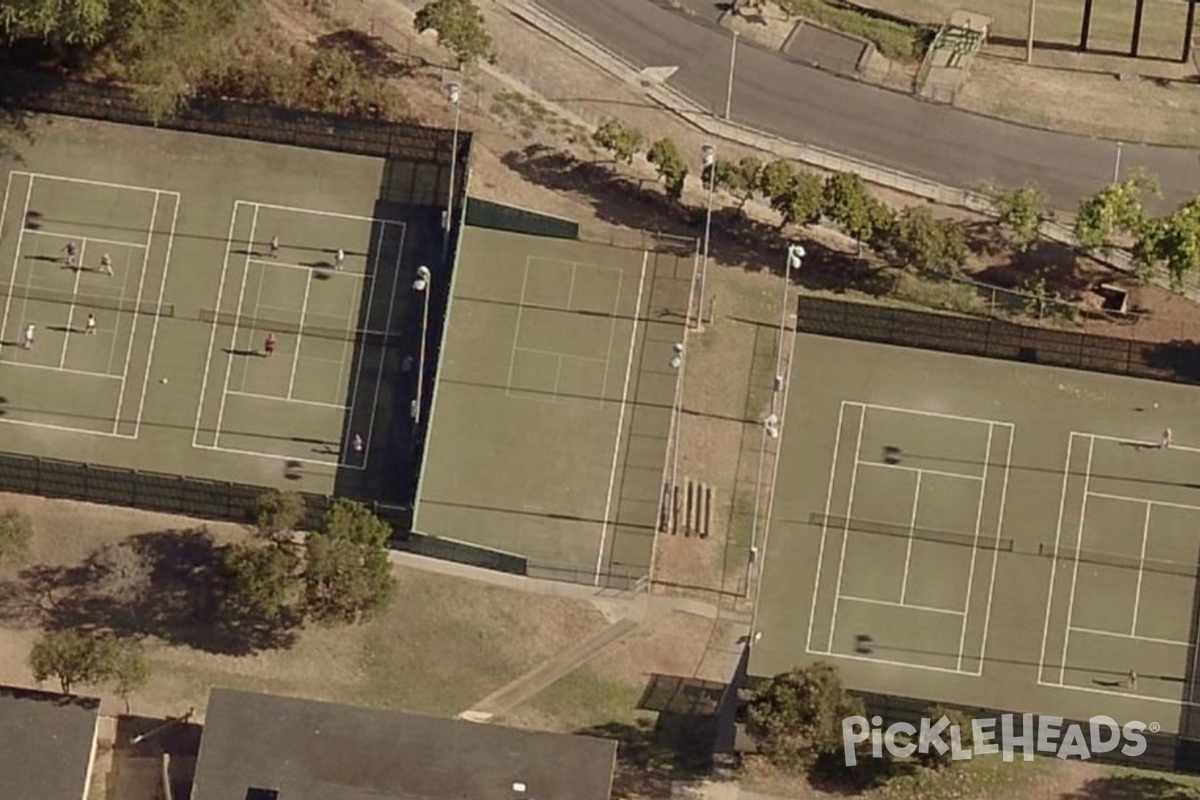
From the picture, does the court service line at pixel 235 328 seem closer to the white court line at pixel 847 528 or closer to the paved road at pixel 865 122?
the paved road at pixel 865 122

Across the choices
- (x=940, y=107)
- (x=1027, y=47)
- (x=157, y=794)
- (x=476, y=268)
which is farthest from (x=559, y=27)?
(x=157, y=794)

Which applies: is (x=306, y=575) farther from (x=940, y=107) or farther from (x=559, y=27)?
(x=940, y=107)

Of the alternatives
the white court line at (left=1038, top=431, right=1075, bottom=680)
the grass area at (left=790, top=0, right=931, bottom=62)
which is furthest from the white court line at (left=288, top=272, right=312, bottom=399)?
the white court line at (left=1038, top=431, right=1075, bottom=680)

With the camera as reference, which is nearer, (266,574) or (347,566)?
(347,566)

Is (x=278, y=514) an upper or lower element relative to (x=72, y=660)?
upper

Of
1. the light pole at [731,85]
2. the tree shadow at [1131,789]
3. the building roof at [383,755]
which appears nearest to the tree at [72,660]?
the building roof at [383,755]

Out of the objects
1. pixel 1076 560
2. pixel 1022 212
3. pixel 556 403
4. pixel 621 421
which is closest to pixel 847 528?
pixel 1076 560

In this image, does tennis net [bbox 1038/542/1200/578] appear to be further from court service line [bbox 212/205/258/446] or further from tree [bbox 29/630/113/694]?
tree [bbox 29/630/113/694]

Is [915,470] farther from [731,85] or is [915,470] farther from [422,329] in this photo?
[422,329]
